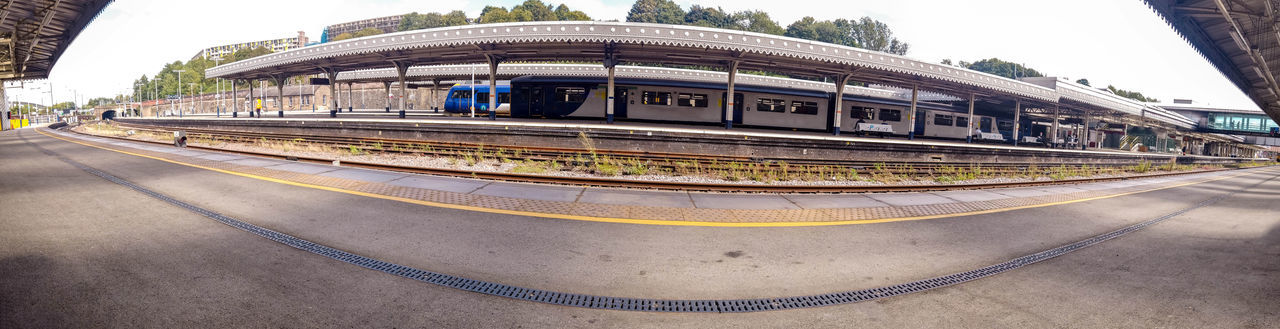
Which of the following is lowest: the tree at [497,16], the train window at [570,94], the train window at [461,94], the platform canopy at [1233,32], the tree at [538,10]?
the train window at [570,94]

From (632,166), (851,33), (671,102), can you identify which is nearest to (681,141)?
(632,166)

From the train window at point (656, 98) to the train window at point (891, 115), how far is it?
608 inches

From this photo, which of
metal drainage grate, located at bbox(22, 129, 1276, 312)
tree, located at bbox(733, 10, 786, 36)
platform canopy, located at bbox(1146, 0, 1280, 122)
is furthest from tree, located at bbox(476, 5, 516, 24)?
metal drainage grate, located at bbox(22, 129, 1276, 312)

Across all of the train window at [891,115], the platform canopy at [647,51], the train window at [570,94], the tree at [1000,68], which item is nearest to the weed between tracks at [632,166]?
the platform canopy at [647,51]

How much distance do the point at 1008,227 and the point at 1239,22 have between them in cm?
2292

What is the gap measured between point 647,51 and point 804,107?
11.3 metres

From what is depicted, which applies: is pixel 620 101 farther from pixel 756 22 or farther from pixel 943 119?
pixel 756 22

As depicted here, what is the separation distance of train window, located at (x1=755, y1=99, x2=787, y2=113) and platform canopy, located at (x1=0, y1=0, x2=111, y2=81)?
37344 millimetres

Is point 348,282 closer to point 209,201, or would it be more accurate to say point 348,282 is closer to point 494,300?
point 494,300

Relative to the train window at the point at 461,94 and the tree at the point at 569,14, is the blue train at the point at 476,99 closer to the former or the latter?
the train window at the point at 461,94

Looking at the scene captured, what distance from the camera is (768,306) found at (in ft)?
13.2

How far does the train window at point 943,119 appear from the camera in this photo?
3372 centimetres

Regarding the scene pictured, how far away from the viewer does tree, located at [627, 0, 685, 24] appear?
107 m

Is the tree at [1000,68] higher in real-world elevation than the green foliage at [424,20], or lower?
lower
